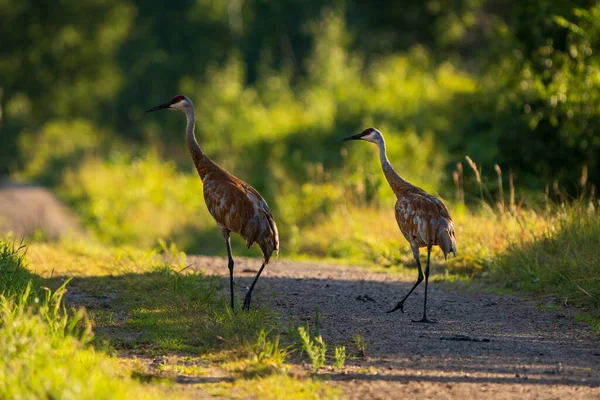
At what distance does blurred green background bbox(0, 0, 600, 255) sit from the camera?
50.8ft

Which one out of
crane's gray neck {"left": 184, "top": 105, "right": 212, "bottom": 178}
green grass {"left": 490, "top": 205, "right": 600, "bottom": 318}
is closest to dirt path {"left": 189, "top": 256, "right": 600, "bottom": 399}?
green grass {"left": 490, "top": 205, "right": 600, "bottom": 318}

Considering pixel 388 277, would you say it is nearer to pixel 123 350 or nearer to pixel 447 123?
pixel 123 350

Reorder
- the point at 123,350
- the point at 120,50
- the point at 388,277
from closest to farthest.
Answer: the point at 123,350 < the point at 388,277 < the point at 120,50

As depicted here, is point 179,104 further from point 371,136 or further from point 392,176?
point 392,176

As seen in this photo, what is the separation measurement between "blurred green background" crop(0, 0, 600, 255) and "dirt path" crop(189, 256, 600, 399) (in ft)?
12.7

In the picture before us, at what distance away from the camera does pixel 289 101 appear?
3241 cm

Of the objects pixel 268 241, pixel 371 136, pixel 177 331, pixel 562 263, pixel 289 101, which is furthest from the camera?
pixel 289 101

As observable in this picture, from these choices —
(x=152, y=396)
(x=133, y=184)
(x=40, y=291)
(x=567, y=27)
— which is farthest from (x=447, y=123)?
(x=152, y=396)

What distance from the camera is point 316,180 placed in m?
20.4

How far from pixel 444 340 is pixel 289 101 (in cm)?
2469

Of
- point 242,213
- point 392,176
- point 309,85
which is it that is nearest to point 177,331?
point 242,213

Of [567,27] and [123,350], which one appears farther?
[567,27]

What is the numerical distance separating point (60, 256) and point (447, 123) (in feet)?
49.9

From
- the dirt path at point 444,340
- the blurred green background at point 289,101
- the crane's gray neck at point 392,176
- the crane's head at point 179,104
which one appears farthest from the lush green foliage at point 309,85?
the crane's head at point 179,104
